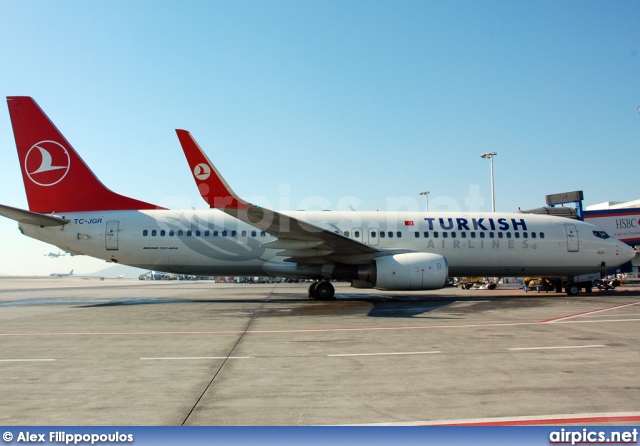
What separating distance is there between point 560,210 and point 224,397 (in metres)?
29.1

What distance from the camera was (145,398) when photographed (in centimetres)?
494

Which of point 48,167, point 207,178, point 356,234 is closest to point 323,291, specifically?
point 356,234

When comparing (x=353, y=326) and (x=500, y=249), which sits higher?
(x=500, y=249)

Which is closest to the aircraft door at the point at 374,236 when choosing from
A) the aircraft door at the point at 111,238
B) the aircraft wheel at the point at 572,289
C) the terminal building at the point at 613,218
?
the aircraft wheel at the point at 572,289

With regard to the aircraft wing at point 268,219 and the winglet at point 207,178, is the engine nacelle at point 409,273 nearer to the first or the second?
the aircraft wing at point 268,219

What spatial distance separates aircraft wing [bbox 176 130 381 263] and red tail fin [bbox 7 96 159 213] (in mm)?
6429

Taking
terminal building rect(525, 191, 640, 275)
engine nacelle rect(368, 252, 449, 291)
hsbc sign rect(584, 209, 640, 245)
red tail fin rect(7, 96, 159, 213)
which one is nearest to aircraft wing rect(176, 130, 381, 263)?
engine nacelle rect(368, 252, 449, 291)

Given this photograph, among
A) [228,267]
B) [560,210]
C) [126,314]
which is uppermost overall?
[560,210]

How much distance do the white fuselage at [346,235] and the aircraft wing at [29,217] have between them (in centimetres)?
28

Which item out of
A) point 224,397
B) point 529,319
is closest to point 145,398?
point 224,397

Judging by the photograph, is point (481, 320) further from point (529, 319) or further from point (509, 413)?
point (509, 413)

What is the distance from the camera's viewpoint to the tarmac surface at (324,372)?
4.39 m

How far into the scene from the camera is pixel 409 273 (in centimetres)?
1580

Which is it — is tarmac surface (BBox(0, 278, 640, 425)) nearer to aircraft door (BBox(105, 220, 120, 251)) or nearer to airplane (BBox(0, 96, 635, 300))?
airplane (BBox(0, 96, 635, 300))
